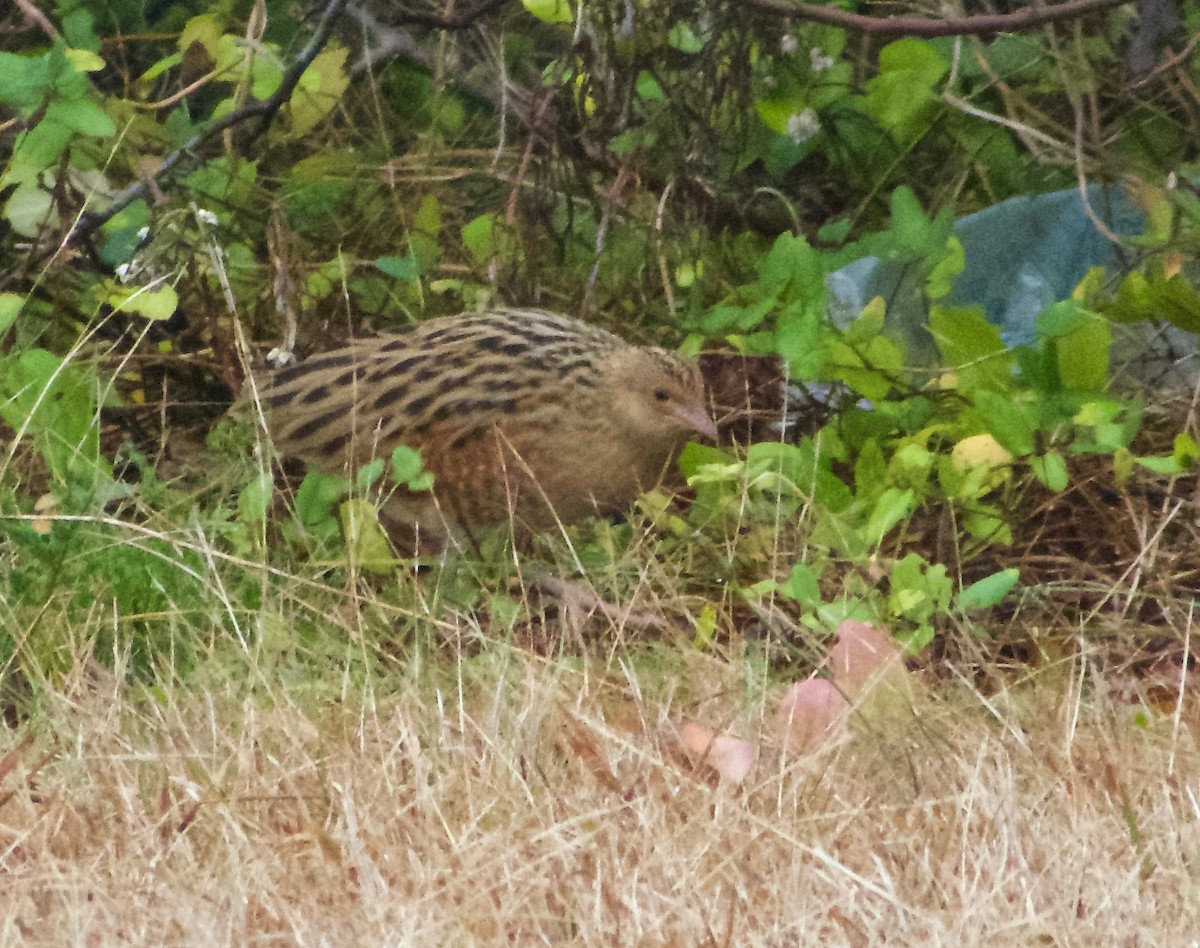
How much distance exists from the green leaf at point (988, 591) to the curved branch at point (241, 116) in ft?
5.68

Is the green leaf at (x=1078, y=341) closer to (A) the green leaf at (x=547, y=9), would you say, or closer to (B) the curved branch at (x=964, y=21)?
(B) the curved branch at (x=964, y=21)

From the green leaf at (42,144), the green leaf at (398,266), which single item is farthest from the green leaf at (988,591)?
the green leaf at (42,144)

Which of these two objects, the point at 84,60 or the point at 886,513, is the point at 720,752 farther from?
the point at 84,60

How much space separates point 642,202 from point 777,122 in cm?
36

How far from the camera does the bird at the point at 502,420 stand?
3.79 metres

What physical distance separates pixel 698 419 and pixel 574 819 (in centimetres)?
145

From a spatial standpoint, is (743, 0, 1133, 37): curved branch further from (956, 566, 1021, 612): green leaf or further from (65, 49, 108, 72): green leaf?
(65, 49, 108, 72): green leaf

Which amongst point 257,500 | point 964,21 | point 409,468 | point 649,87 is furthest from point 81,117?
point 964,21

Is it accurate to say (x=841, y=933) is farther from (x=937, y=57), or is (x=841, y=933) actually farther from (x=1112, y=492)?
(x=937, y=57)

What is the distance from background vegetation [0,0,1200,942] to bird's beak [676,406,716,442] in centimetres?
11

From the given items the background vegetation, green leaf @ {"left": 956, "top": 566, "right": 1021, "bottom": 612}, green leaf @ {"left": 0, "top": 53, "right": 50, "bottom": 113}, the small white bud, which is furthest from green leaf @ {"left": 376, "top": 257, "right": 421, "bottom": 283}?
green leaf @ {"left": 956, "top": 566, "right": 1021, "bottom": 612}

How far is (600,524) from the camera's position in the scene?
12.5 feet

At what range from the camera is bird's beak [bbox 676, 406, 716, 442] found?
3.85 metres

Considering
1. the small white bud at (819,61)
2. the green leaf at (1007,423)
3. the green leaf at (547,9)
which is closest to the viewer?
the green leaf at (1007,423)
